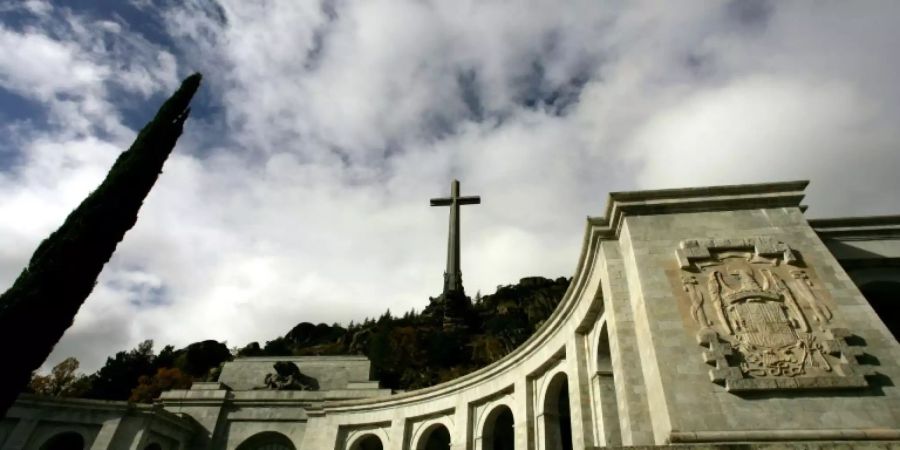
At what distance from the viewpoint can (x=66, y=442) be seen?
71.3 feet

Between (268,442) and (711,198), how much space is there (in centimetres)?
2542

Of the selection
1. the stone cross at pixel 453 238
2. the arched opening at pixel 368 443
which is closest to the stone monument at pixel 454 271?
the stone cross at pixel 453 238

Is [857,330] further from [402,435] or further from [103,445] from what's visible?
[103,445]

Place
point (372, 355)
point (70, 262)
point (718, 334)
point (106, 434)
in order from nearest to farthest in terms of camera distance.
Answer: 1. point (718, 334)
2. point (70, 262)
3. point (106, 434)
4. point (372, 355)

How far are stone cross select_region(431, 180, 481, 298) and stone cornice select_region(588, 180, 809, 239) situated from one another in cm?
3259

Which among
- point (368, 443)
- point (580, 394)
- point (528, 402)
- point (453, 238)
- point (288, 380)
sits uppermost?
point (453, 238)

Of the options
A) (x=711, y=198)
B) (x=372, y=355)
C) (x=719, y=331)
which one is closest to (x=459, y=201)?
(x=372, y=355)

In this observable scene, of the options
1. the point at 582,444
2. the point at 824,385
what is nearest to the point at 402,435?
the point at 582,444

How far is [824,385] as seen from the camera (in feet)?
25.1

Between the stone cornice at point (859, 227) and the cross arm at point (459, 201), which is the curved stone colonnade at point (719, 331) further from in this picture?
the cross arm at point (459, 201)

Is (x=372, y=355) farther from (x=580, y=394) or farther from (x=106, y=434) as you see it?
(x=580, y=394)

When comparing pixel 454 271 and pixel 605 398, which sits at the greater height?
pixel 454 271

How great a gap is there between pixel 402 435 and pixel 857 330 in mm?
16882

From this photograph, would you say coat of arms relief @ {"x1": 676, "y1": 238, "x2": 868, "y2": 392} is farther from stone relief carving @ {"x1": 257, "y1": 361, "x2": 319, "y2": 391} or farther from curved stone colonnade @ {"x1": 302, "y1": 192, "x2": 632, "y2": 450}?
stone relief carving @ {"x1": 257, "y1": 361, "x2": 319, "y2": 391}
